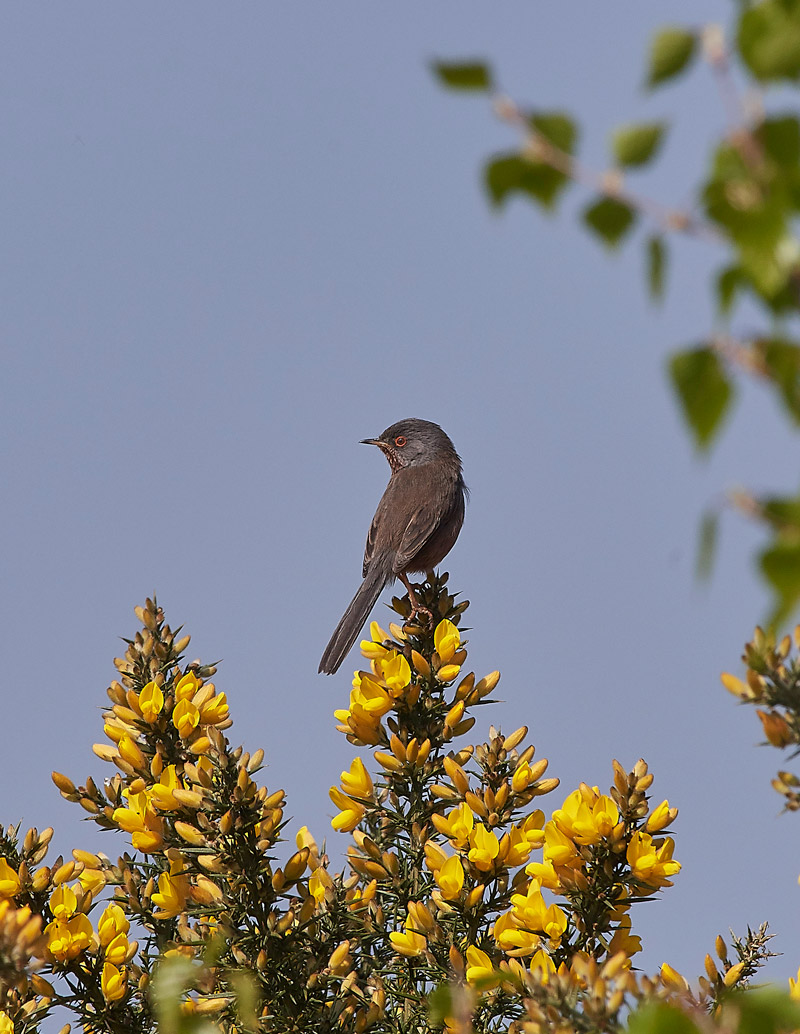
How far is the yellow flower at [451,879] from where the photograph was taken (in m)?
3.02

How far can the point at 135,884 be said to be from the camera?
353 cm

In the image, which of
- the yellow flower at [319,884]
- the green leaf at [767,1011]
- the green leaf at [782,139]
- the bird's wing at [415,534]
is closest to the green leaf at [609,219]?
the green leaf at [782,139]

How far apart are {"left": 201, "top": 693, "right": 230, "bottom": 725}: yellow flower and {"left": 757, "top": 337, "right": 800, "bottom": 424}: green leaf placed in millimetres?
2760

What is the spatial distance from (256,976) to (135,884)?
761 mm

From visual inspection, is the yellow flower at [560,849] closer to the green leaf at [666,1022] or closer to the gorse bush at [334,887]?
the gorse bush at [334,887]

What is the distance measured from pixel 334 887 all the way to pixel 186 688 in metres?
0.79

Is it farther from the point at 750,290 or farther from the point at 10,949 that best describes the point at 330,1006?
the point at 750,290

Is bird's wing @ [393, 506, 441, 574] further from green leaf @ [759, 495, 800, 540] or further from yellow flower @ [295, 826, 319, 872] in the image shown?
green leaf @ [759, 495, 800, 540]

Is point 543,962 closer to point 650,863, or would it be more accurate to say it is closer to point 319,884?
point 650,863

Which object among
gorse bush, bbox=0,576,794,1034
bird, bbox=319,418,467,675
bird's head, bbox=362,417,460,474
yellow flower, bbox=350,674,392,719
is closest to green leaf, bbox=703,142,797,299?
gorse bush, bbox=0,576,794,1034

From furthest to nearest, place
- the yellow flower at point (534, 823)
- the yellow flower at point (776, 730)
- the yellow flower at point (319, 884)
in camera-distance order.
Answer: the yellow flower at point (319, 884)
the yellow flower at point (534, 823)
the yellow flower at point (776, 730)

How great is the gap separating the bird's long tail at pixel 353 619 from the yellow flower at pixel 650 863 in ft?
13.6

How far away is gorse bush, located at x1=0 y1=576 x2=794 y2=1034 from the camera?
289 centimetres

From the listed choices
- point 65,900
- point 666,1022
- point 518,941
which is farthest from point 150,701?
point 666,1022
